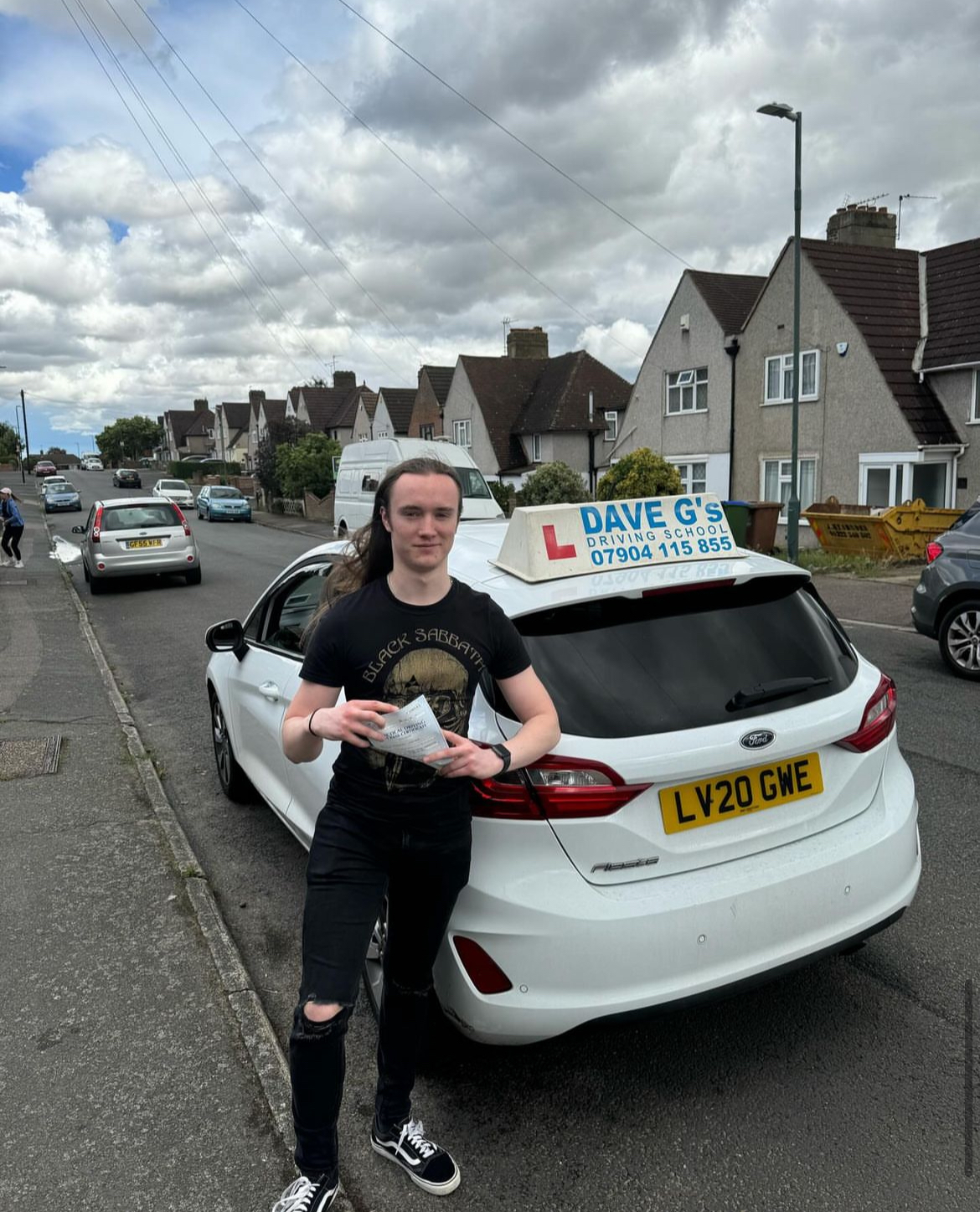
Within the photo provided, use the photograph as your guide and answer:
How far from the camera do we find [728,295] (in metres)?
30.9

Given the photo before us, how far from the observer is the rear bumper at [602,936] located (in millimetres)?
2453

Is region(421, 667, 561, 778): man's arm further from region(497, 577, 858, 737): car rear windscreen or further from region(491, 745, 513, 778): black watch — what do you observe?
region(497, 577, 858, 737): car rear windscreen

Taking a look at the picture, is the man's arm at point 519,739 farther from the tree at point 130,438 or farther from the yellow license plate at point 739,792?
the tree at point 130,438

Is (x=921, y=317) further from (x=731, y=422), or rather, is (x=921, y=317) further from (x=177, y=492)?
(x=177, y=492)

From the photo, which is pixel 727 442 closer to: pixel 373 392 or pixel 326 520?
pixel 326 520

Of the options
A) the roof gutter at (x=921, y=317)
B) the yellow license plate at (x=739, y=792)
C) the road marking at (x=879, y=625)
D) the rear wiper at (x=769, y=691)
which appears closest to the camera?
the yellow license plate at (x=739, y=792)

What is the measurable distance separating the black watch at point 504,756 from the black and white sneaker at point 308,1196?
1.12 metres

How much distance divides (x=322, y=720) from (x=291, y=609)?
97.4 inches

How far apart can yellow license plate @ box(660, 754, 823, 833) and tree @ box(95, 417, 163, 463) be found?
13585 centimetres

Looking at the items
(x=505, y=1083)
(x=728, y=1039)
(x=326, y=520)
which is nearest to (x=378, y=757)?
(x=505, y=1083)

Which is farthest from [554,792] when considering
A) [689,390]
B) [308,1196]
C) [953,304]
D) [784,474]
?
[689,390]

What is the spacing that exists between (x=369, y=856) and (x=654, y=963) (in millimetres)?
828

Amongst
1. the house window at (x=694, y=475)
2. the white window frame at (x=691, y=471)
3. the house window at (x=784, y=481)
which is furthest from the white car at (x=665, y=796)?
the house window at (x=694, y=475)

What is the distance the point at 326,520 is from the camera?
3966 centimetres
